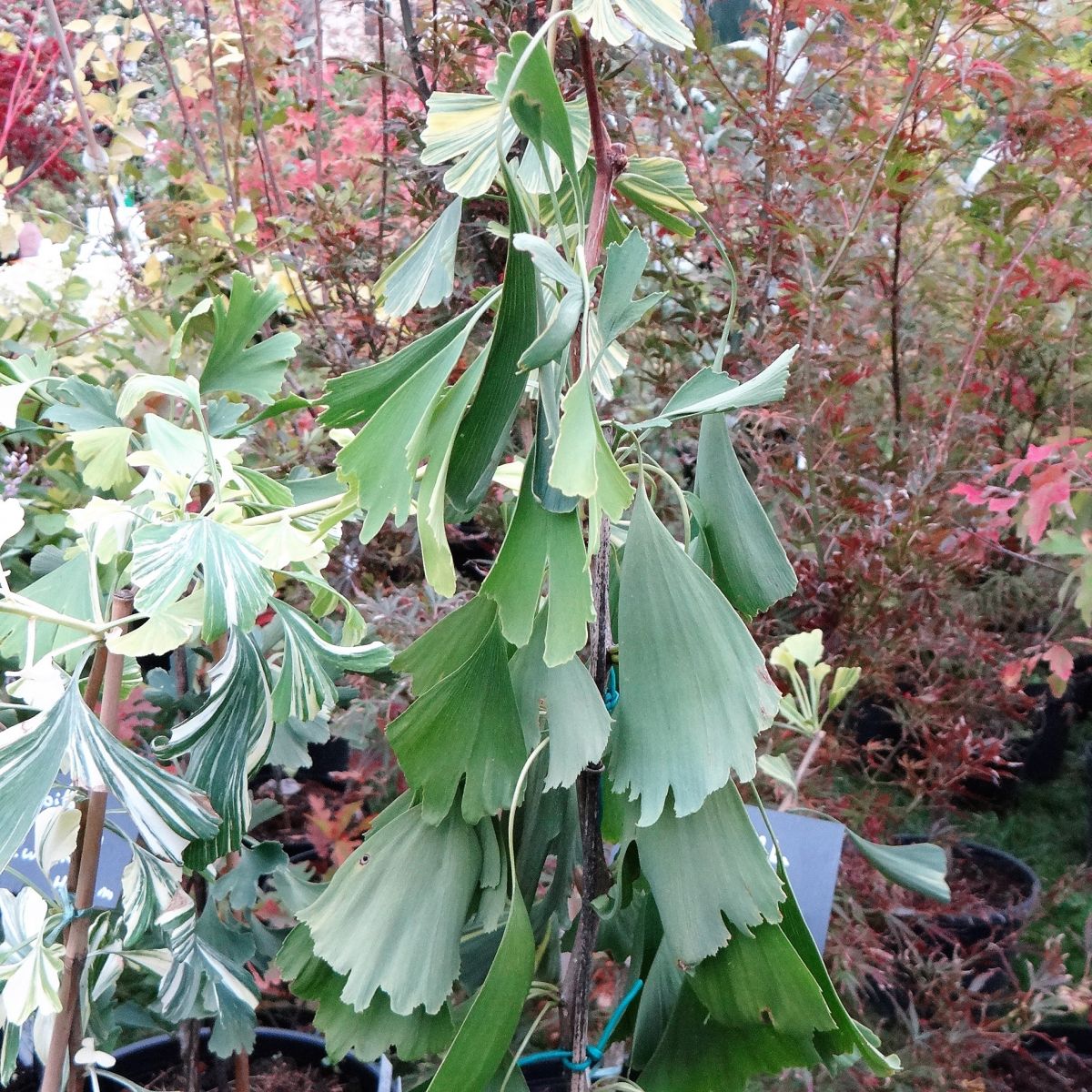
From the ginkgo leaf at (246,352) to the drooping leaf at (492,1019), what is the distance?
16.6 inches

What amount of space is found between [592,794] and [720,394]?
0.79 feet

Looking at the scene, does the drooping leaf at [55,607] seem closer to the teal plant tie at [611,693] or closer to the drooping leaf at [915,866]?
the teal plant tie at [611,693]

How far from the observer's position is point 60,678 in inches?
20.4

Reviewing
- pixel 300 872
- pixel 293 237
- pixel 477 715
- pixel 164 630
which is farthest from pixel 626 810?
pixel 293 237

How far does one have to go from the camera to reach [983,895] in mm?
1438

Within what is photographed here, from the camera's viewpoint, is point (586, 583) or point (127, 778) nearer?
point (586, 583)

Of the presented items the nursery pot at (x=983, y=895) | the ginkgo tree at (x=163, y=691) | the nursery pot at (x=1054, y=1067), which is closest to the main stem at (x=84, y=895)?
the ginkgo tree at (x=163, y=691)

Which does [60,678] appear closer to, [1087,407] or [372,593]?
[372,593]

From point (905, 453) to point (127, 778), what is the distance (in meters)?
0.89

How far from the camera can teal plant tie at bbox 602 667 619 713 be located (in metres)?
0.55

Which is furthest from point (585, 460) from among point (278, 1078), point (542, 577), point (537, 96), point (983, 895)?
point (983, 895)

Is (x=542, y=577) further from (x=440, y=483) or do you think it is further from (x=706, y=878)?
(x=706, y=878)

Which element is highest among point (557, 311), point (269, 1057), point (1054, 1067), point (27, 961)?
point (557, 311)

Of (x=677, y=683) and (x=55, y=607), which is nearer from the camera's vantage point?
(x=677, y=683)
